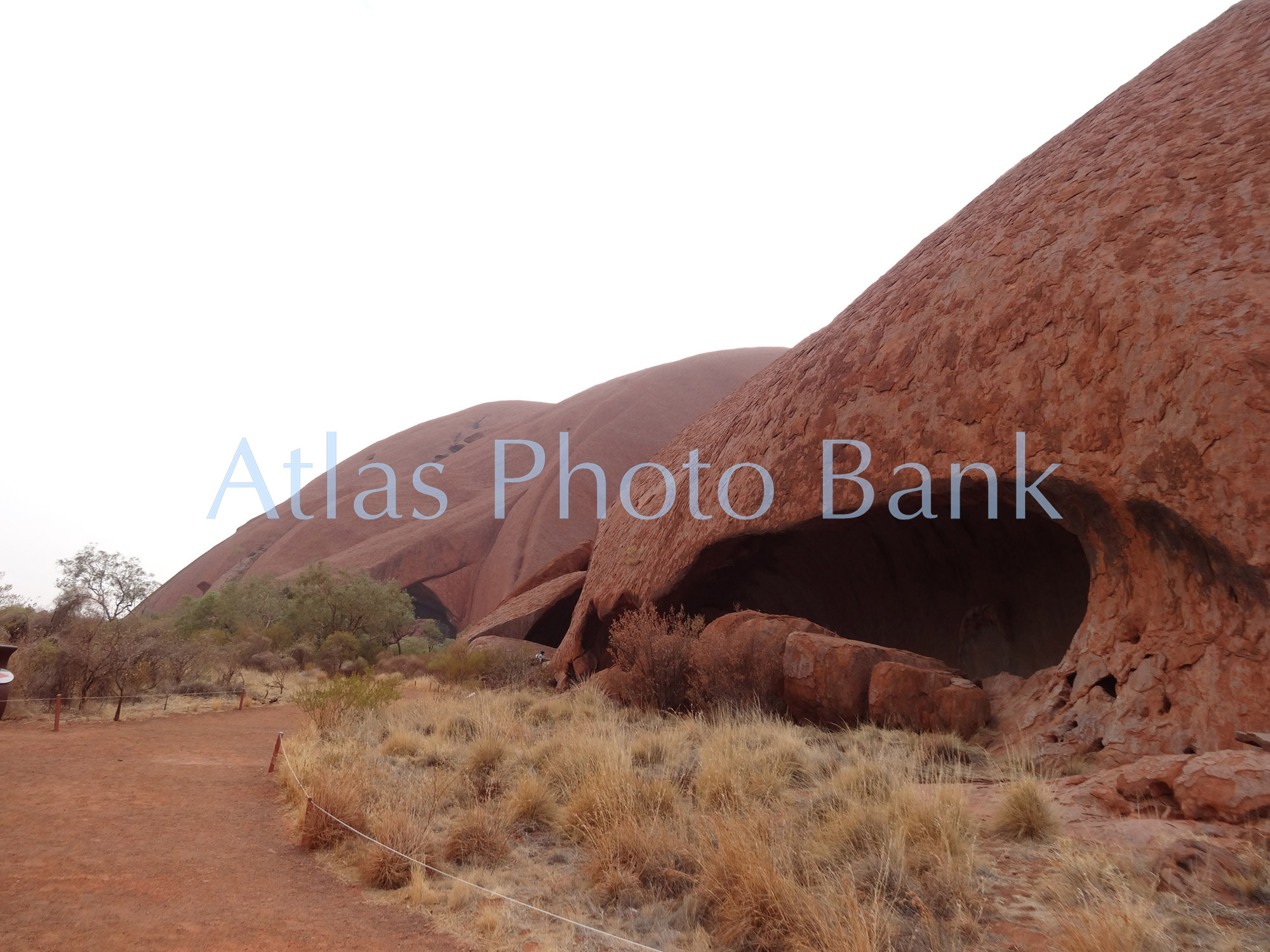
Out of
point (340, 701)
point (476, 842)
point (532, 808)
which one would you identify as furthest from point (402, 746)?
point (476, 842)

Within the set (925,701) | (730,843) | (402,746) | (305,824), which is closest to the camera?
(730,843)

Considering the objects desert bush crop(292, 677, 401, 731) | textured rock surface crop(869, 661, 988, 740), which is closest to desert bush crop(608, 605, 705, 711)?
textured rock surface crop(869, 661, 988, 740)

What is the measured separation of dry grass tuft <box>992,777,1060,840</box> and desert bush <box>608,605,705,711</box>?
5748mm

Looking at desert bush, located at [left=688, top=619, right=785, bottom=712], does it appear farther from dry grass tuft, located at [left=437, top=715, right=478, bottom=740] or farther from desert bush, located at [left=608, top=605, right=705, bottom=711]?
dry grass tuft, located at [left=437, top=715, right=478, bottom=740]

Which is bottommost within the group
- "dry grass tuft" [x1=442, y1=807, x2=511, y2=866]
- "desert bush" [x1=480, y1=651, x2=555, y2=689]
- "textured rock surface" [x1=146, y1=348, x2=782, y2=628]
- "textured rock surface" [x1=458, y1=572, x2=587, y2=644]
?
"desert bush" [x1=480, y1=651, x2=555, y2=689]

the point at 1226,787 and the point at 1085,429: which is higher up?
the point at 1085,429

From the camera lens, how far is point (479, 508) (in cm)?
4156

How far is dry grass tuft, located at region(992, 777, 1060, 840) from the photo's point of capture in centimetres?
427

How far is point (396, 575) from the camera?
37.1 metres

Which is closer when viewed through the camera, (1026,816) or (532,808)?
(1026,816)

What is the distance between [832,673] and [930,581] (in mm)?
3623

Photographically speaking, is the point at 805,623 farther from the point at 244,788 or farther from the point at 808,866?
the point at 244,788

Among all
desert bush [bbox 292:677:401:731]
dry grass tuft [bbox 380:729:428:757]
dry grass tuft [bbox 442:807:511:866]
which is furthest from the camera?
desert bush [bbox 292:677:401:731]

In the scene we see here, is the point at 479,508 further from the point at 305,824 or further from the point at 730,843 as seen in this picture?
the point at 730,843
